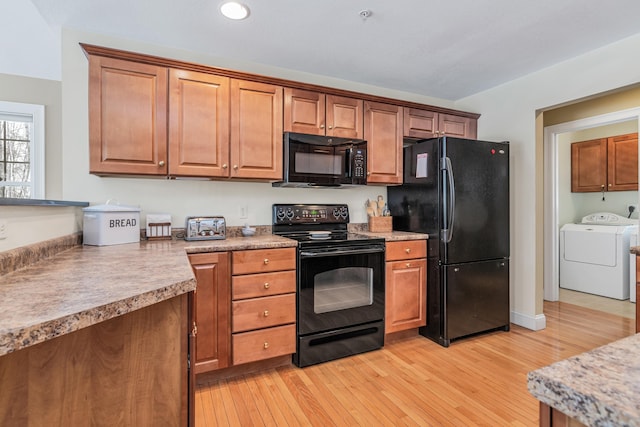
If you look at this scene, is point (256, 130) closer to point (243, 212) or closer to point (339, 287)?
point (243, 212)

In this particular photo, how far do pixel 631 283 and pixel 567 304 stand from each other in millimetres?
836

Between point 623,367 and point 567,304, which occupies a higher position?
point 623,367

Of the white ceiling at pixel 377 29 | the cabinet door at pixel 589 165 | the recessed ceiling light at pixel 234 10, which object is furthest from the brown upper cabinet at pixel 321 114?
the cabinet door at pixel 589 165

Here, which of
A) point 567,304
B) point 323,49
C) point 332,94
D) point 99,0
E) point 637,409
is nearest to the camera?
point 637,409

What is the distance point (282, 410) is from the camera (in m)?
1.87

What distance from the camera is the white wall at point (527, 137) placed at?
271 cm

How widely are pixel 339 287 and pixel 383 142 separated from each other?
140 cm

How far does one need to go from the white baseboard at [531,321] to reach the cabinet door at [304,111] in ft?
8.48

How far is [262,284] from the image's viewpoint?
2.24 metres

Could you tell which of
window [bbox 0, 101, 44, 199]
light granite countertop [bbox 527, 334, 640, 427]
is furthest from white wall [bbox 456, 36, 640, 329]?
window [bbox 0, 101, 44, 199]

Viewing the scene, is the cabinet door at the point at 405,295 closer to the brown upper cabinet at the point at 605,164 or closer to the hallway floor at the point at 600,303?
the hallway floor at the point at 600,303

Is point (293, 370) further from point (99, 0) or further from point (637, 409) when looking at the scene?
point (99, 0)

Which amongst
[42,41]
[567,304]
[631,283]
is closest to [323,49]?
[42,41]

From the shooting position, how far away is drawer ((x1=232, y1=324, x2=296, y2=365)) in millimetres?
Result: 2176
